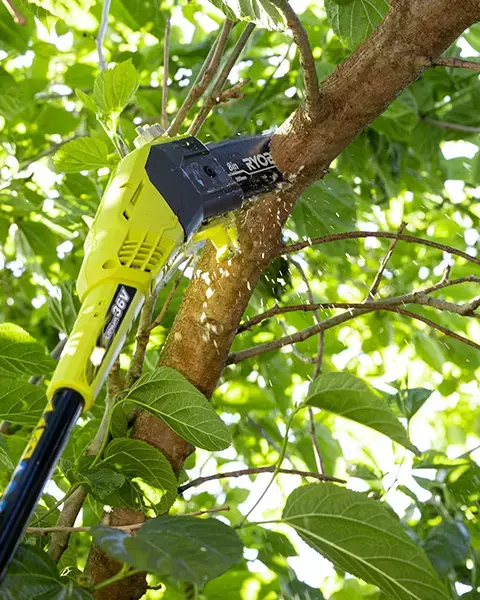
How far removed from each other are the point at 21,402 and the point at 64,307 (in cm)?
25

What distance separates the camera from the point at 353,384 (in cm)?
55

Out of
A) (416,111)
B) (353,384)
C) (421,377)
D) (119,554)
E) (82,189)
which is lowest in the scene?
(119,554)

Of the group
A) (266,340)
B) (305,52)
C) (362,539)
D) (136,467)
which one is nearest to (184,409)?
(136,467)

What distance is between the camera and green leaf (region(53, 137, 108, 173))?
2.35 feet

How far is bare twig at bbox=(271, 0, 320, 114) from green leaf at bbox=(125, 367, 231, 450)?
0.81 ft

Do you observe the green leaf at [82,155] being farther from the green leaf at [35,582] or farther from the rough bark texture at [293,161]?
the green leaf at [35,582]

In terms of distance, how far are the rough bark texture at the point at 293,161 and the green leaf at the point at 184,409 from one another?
0.07 m

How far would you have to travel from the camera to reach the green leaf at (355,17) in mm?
729

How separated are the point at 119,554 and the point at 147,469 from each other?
0.59 ft

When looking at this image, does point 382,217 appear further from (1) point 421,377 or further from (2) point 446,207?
(1) point 421,377

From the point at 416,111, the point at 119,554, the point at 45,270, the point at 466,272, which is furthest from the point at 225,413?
the point at 119,554

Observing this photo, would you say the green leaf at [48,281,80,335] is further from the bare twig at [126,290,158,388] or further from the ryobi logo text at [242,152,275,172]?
the ryobi logo text at [242,152,275,172]

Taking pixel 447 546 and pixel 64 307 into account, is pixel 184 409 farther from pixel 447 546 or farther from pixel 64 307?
pixel 447 546

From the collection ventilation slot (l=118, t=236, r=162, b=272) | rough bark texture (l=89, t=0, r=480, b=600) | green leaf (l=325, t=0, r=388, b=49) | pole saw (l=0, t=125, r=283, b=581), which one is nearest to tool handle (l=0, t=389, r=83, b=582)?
pole saw (l=0, t=125, r=283, b=581)
